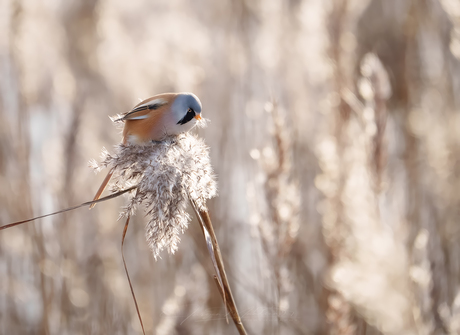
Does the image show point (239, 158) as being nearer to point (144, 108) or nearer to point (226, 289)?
point (144, 108)

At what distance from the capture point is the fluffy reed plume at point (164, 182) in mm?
1071

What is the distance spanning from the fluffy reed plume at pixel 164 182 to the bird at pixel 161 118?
0.11 m

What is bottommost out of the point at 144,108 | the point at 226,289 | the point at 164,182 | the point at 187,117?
the point at 226,289

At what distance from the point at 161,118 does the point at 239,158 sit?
132 centimetres

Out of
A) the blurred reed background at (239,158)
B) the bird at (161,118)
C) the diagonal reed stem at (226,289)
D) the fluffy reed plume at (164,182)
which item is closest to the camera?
the diagonal reed stem at (226,289)

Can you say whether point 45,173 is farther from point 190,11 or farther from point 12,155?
point 190,11

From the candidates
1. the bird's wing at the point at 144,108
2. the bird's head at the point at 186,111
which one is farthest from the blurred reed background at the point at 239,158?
the bird's wing at the point at 144,108

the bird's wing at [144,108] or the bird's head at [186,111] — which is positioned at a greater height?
the bird's wing at [144,108]

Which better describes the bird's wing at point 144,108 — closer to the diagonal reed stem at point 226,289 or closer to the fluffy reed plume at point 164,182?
the fluffy reed plume at point 164,182

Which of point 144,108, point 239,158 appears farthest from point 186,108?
point 239,158

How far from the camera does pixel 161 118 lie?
1419 millimetres

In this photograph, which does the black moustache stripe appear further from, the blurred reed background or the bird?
the blurred reed background

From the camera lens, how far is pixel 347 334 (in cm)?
149

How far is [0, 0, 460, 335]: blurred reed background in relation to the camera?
163cm
